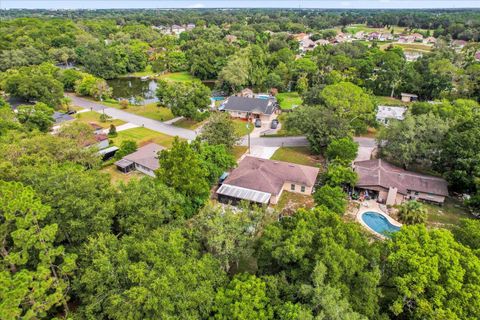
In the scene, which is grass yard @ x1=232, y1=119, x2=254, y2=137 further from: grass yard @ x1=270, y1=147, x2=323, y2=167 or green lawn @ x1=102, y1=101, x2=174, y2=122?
green lawn @ x1=102, y1=101, x2=174, y2=122

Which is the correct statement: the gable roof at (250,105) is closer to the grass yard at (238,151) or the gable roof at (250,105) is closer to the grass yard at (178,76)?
the grass yard at (238,151)

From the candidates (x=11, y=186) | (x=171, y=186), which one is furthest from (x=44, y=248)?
(x=171, y=186)

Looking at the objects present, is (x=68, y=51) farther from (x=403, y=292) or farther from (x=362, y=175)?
(x=403, y=292)

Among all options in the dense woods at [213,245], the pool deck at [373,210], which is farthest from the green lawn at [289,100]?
the pool deck at [373,210]

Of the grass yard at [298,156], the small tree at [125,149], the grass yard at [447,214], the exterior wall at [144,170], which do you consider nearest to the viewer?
the grass yard at [447,214]

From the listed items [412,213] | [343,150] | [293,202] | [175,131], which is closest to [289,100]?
[175,131]

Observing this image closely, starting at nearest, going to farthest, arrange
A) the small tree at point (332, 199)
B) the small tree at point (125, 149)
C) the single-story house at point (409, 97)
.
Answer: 1. the small tree at point (332, 199)
2. the small tree at point (125, 149)
3. the single-story house at point (409, 97)

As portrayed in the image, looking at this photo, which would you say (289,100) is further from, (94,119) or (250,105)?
(94,119)
